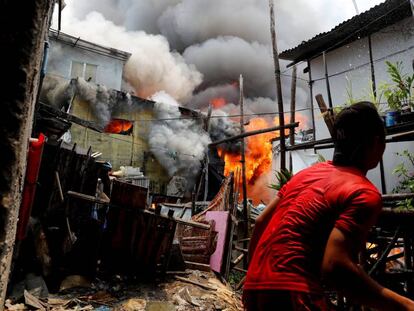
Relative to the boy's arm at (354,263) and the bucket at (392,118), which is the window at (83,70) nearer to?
the bucket at (392,118)

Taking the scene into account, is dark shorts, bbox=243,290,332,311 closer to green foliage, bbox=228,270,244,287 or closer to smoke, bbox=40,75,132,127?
green foliage, bbox=228,270,244,287

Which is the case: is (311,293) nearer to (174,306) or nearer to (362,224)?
(362,224)

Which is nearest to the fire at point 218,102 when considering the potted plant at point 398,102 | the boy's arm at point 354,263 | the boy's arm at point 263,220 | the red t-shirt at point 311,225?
the potted plant at point 398,102

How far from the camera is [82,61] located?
86.1 ft

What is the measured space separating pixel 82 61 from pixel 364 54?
846 inches

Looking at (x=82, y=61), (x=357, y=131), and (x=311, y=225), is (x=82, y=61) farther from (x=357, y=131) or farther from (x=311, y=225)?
(x=311, y=225)

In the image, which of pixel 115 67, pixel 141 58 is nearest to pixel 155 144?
pixel 115 67

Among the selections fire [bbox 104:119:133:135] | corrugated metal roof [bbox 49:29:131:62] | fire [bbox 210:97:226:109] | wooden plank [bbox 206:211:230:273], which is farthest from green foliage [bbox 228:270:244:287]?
fire [bbox 210:97:226:109]

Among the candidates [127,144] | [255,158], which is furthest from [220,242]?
[255,158]

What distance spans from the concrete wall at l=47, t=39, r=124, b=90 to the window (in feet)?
0.78

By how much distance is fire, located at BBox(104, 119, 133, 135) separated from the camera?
2486 centimetres

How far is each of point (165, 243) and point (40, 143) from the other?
3.59 metres

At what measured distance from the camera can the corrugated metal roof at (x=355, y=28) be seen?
10914mm

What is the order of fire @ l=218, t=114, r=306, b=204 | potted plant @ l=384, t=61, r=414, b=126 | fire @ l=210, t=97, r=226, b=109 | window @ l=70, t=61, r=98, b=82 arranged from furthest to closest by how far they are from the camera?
fire @ l=210, t=97, r=226, b=109
fire @ l=218, t=114, r=306, b=204
window @ l=70, t=61, r=98, b=82
potted plant @ l=384, t=61, r=414, b=126
